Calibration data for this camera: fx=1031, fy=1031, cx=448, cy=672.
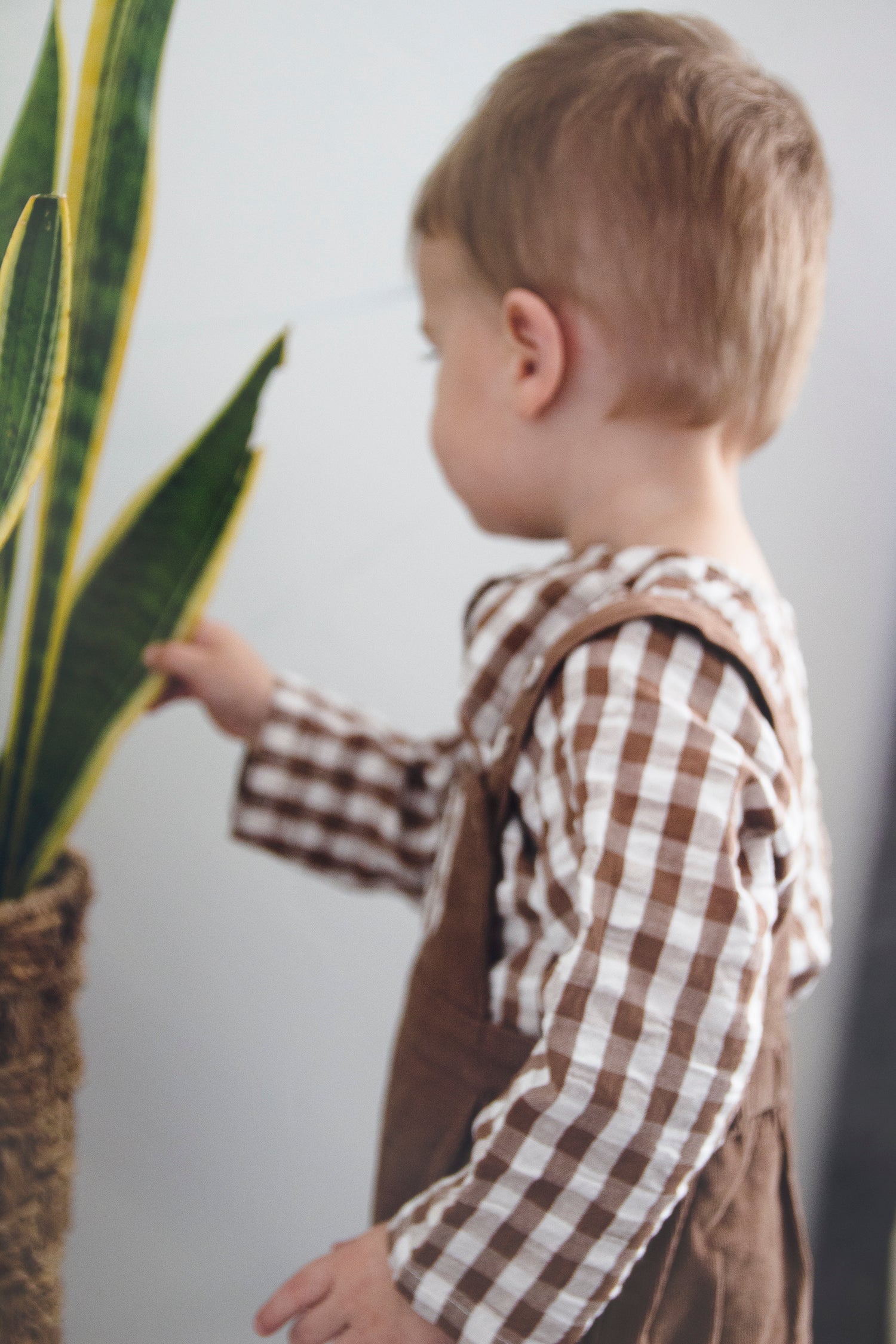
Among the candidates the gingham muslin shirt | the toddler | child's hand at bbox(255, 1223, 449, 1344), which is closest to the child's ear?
the toddler

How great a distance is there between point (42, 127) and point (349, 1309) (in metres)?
0.49

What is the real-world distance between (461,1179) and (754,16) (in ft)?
2.51

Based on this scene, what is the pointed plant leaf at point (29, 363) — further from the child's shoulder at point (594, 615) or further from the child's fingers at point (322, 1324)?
the child's fingers at point (322, 1324)

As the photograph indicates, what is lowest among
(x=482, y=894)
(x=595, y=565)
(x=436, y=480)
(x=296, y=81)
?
(x=482, y=894)

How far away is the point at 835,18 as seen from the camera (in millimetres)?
732

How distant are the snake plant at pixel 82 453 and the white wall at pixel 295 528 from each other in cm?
11

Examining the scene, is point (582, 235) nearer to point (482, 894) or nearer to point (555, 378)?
point (555, 378)

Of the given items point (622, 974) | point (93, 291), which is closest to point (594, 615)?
point (622, 974)

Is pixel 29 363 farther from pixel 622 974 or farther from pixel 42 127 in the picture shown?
pixel 622 974

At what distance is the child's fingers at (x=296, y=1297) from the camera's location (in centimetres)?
42

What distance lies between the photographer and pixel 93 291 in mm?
444

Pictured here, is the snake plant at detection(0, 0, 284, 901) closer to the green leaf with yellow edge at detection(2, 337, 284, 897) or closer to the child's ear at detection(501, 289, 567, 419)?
the green leaf with yellow edge at detection(2, 337, 284, 897)

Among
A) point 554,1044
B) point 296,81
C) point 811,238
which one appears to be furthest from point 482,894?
point 296,81

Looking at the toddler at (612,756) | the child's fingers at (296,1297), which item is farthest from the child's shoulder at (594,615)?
the child's fingers at (296,1297)
